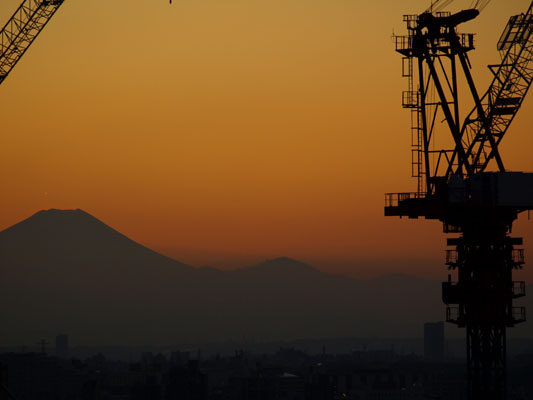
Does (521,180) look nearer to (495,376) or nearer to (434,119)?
(434,119)

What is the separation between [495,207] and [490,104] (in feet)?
29.1

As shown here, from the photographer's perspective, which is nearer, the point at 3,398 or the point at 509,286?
the point at 3,398

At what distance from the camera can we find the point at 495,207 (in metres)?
94.4

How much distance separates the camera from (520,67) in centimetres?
9706

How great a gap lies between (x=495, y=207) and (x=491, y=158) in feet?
15.2

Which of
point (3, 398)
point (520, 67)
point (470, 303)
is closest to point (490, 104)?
point (520, 67)

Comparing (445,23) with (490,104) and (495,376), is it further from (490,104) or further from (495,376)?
(495,376)

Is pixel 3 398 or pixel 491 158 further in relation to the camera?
pixel 491 158

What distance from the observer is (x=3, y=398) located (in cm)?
5194

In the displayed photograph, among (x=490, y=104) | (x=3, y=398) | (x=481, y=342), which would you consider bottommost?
(x=3, y=398)

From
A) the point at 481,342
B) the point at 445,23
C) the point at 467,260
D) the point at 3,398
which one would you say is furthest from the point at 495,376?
the point at 3,398

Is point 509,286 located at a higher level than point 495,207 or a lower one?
lower

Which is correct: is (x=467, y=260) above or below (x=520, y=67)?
below

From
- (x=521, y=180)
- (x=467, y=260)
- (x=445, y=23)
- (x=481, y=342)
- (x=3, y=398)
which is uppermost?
(x=445, y=23)
